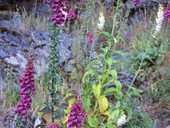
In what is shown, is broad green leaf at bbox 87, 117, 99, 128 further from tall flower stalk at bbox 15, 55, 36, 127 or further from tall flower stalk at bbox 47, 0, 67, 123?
tall flower stalk at bbox 15, 55, 36, 127

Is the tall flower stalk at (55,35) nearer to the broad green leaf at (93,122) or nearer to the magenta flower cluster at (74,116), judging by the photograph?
the broad green leaf at (93,122)

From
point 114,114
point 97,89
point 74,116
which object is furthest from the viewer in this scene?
point 97,89

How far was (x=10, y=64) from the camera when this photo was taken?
6.30 m

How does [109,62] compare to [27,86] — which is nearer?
[27,86]

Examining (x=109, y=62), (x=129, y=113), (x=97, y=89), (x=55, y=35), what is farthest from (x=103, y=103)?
(x=55, y=35)

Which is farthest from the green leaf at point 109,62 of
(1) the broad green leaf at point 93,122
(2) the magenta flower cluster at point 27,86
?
(2) the magenta flower cluster at point 27,86

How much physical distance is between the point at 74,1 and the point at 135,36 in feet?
10.4

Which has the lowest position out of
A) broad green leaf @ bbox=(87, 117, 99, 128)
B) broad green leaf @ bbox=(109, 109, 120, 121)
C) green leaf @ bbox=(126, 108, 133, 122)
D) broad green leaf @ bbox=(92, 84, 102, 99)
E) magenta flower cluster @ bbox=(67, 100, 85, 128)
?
broad green leaf @ bbox=(87, 117, 99, 128)

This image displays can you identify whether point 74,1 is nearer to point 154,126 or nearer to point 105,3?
point 105,3

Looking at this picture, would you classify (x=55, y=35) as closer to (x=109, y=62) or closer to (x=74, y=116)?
(x=74, y=116)

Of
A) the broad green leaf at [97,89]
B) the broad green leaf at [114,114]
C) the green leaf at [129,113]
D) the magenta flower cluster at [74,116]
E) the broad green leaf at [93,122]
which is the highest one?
the magenta flower cluster at [74,116]

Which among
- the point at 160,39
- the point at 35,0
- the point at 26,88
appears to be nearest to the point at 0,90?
the point at 26,88

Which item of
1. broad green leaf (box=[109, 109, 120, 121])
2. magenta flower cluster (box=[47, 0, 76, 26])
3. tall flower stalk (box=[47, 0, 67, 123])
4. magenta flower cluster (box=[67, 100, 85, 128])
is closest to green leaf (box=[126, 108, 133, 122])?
broad green leaf (box=[109, 109, 120, 121])

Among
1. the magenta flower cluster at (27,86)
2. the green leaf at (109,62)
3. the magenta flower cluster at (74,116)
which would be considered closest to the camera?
the magenta flower cluster at (74,116)
